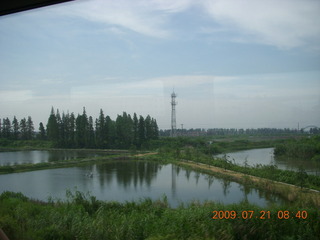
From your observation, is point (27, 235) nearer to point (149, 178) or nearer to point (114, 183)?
point (114, 183)

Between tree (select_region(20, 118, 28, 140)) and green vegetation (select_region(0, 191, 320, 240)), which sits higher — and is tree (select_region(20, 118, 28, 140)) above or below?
above

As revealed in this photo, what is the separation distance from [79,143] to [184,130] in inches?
54.1

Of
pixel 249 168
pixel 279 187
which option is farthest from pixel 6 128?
pixel 279 187

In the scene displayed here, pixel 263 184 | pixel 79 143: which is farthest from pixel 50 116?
pixel 263 184

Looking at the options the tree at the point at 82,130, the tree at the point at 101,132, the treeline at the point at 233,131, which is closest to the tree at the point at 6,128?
the tree at the point at 82,130

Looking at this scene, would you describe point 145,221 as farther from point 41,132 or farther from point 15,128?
point 15,128

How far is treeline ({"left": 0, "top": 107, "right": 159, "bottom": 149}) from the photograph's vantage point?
9.81ft

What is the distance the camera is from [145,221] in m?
2.15

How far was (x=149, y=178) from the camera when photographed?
112 inches
